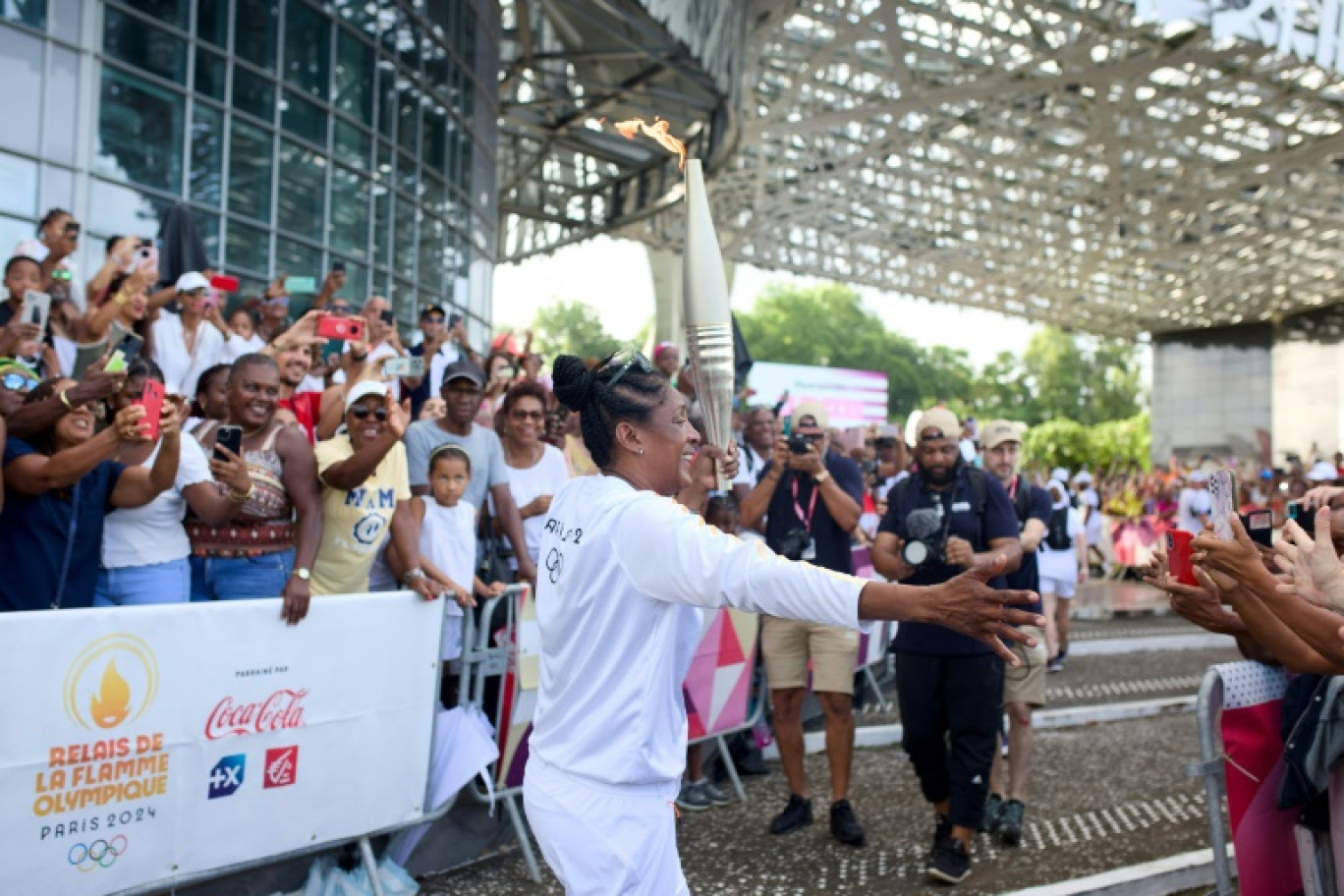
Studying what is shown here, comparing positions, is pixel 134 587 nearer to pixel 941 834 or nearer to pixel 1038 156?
pixel 941 834

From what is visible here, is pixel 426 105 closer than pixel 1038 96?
Yes

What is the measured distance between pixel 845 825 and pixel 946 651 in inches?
44.7

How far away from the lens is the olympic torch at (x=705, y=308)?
3.08m

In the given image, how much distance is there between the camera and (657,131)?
3.24m

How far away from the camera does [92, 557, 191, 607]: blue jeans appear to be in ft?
15.6

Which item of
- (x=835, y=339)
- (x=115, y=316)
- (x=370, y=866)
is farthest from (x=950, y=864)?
(x=835, y=339)

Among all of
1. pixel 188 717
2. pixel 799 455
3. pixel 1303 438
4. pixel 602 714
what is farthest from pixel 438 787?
pixel 1303 438

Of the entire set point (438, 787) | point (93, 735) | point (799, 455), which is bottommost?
point (438, 787)

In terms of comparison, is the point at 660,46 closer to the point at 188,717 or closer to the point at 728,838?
the point at 728,838

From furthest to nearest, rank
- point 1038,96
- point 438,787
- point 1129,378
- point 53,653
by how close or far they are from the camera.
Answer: point 1129,378 < point 1038,96 < point 438,787 < point 53,653

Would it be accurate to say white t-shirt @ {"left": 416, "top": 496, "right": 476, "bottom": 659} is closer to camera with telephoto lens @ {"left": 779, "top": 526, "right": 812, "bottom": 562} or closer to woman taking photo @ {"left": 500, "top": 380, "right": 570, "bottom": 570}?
woman taking photo @ {"left": 500, "top": 380, "right": 570, "bottom": 570}

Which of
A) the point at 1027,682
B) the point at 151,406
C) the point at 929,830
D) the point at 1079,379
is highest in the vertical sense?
the point at 1079,379

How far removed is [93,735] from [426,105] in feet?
A: 40.7

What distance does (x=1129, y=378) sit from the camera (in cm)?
9238
